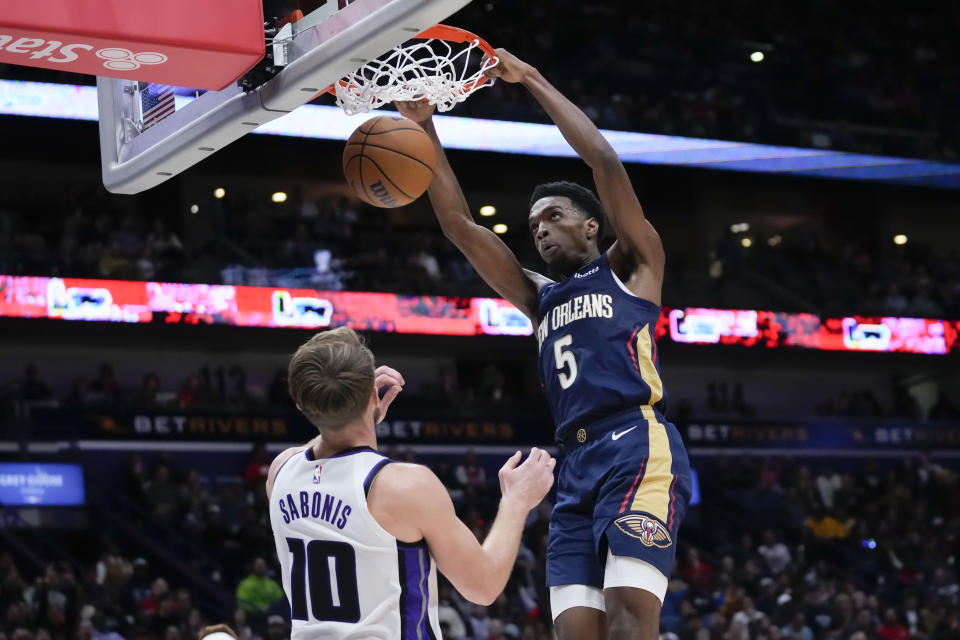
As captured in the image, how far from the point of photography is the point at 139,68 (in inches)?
174

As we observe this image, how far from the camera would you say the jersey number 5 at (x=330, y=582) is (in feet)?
10.9

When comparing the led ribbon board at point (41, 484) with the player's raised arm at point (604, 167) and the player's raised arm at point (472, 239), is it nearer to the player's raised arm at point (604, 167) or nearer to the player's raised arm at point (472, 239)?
the player's raised arm at point (472, 239)

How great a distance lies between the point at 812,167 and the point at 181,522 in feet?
41.3

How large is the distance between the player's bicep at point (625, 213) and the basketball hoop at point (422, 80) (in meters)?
0.60

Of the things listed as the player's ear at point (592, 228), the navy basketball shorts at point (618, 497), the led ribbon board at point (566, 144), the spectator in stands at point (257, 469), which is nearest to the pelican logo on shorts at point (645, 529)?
the navy basketball shorts at point (618, 497)

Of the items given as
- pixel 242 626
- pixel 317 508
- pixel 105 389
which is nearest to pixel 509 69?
pixel 317 508

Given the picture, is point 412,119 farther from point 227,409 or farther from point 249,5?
point 227,409

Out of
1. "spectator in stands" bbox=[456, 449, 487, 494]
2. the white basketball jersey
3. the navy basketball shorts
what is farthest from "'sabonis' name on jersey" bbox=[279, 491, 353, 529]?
"spectator in stands" bbox=[456, 449, 487, 494]

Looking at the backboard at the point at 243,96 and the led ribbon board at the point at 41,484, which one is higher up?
the backboard at the point at 243,96

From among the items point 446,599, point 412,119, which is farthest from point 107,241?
point 412,119

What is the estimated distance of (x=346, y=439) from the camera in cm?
344

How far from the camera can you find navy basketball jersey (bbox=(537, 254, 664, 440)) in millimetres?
4695

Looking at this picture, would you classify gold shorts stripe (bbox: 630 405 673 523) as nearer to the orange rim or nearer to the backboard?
the orange rim

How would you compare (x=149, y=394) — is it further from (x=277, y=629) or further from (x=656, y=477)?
(x=656, y=477)
